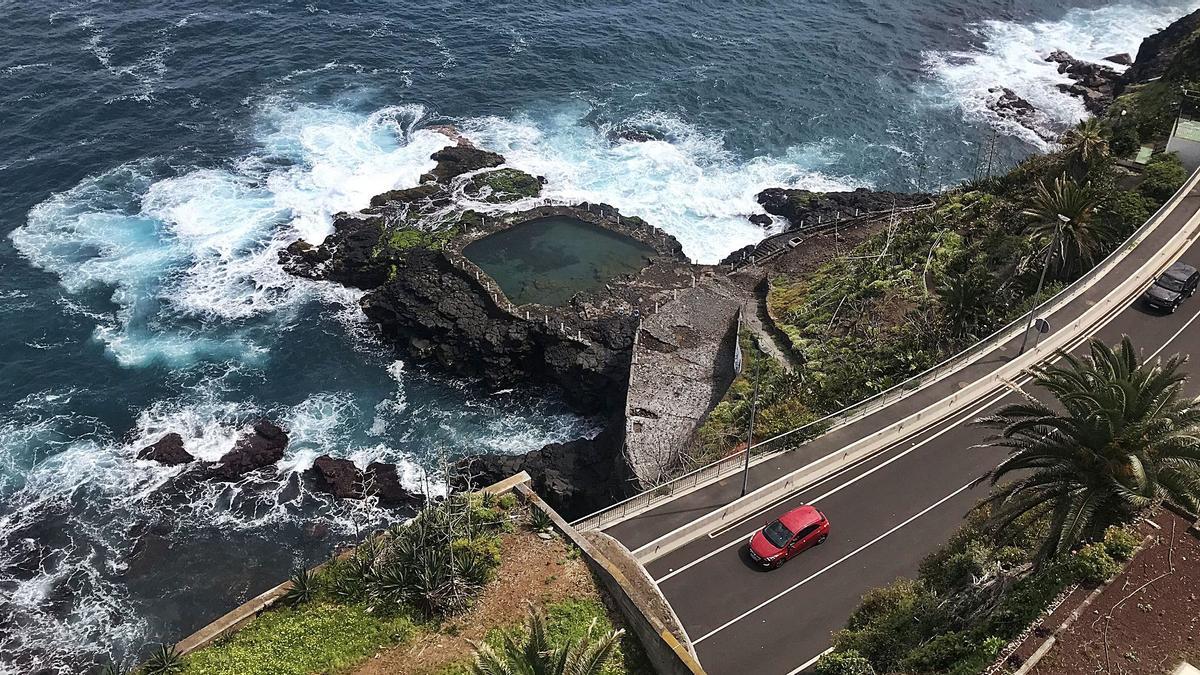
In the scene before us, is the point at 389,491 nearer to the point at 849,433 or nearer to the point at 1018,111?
the point at 849,433

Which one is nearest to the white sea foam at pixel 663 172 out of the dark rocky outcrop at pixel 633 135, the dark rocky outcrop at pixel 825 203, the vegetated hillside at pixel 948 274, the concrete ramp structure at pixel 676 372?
the dark rocky outcrop at pixel 633 135

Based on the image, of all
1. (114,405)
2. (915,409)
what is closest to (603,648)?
(915,409)

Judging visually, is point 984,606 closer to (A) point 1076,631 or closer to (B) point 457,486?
(A) point 1076,631

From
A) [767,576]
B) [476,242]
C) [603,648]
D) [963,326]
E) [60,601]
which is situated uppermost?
[603,648]

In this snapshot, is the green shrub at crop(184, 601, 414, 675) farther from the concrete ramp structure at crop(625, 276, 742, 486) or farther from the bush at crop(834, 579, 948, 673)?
the concrete ramp structure at crop(625, 276, 742, 486)

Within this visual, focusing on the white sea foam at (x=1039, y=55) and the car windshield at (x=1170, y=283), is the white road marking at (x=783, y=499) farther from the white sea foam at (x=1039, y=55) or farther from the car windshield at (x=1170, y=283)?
the white sea foam at (x=1039, y=55)

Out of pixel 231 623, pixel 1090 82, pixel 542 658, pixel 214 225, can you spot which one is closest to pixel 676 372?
pixel 231 623
